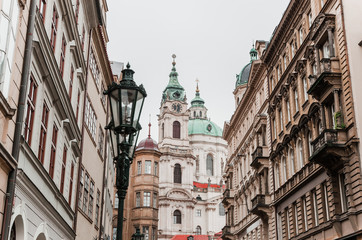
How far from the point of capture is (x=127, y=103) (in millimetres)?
10008

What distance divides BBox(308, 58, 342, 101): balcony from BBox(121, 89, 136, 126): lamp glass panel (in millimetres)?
14642

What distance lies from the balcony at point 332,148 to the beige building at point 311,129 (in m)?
0.04

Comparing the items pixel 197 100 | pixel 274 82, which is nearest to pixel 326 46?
pixel 274 82

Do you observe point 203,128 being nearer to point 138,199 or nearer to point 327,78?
point 138,199

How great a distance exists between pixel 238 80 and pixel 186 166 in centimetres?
4787

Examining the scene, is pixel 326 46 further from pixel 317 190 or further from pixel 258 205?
pixel 258 205

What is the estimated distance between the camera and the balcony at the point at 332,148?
21688 mm

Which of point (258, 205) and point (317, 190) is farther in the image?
point (258, 205)

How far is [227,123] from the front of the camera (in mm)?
55125

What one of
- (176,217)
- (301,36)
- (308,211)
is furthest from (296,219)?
(176,217)

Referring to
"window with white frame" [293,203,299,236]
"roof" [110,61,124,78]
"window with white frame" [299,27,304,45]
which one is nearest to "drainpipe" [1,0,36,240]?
"window with white frame" [299,27,304,45]

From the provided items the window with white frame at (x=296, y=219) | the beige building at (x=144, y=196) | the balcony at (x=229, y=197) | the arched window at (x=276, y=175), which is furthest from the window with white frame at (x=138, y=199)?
the window with white frame at (x=296, y=219)

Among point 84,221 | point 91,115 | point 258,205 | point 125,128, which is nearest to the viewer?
point 125,128

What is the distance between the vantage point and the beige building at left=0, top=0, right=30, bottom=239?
32.0ft
